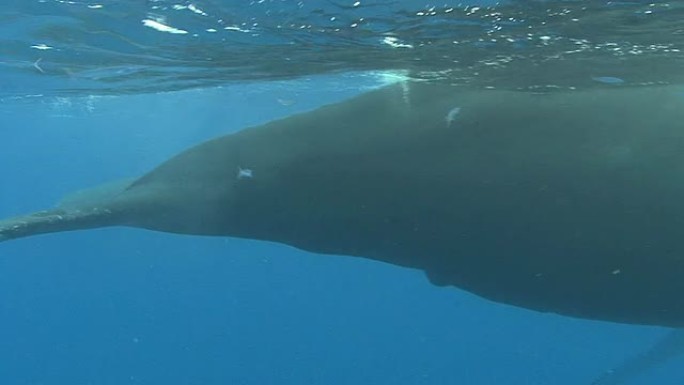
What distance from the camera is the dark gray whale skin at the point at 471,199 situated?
674 cm

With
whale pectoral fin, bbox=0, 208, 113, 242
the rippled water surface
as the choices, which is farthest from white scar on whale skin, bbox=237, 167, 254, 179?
the rippled water surface

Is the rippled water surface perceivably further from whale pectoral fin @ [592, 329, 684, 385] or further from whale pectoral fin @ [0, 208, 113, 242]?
whale pectoral fin @ [592, 329, 684, 385]

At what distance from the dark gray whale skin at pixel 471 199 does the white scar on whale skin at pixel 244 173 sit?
0.01 meters

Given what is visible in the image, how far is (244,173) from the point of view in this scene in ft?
24.0

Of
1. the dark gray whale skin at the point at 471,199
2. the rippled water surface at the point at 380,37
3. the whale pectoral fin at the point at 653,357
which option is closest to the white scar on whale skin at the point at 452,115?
the dark gray whale skin at the point at 471,199

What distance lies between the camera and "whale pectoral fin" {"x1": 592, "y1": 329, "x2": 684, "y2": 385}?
12.8m

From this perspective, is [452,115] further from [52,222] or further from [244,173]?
[52,222]

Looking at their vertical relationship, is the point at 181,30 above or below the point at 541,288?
above

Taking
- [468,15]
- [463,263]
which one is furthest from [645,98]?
[463,263]

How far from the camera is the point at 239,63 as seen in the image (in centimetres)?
1304

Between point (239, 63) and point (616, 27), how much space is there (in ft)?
20.6

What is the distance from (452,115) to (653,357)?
8.49 meters

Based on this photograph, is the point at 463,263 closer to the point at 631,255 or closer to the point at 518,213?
the point at 518,213

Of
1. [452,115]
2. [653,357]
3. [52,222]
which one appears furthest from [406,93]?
[653,357]
